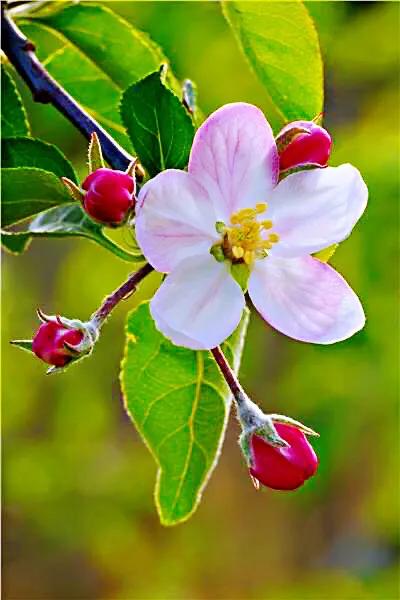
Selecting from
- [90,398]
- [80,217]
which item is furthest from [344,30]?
[80,217]

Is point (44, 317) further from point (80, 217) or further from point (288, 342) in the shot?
point (288, 342)

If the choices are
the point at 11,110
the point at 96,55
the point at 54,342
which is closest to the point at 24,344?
the point at 54,342

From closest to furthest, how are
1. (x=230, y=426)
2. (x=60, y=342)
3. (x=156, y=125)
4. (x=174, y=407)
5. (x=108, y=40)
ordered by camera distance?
(x=60, y=342), (x=156, y=125), (x=174, y=407), (x=108, y=40), (x=230, y=426)

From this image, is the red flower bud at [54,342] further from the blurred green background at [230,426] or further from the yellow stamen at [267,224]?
the blurred green background at [230,426]

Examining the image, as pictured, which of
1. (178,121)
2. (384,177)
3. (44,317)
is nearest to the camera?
(44,317)

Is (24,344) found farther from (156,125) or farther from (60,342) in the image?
(156,125)

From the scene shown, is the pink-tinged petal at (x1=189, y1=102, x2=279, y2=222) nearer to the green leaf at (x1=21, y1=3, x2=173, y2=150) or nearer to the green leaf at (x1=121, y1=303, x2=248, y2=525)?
the green leaf at (x1=121, y1=303, x2=248, y2=525)
